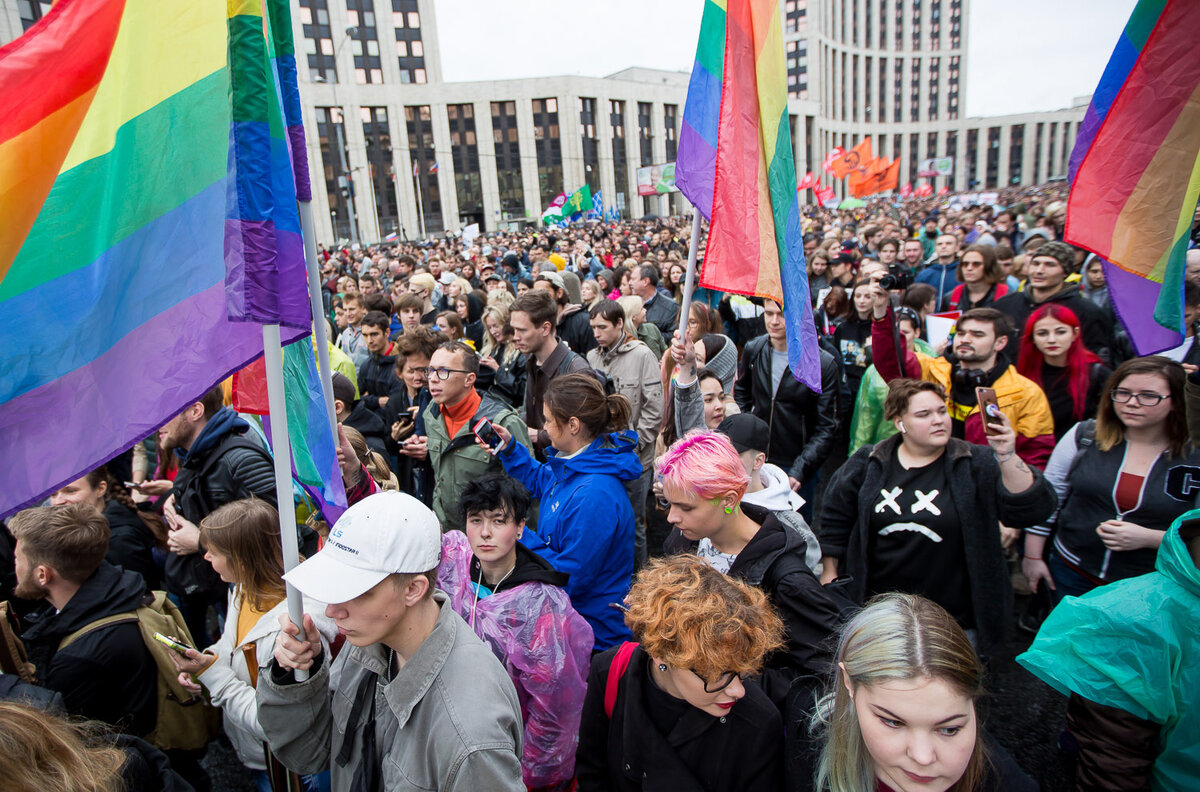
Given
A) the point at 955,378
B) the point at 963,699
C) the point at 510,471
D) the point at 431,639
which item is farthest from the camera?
the point at 955,378

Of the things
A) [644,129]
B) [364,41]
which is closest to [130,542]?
[364,41]

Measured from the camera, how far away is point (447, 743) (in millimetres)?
1634

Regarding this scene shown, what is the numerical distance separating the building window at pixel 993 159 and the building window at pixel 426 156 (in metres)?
79.4

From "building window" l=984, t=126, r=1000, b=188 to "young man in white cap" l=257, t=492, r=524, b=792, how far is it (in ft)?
375

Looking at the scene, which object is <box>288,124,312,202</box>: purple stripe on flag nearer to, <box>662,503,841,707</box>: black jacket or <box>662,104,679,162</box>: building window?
<box>662,503,841,707</box>: black jacket

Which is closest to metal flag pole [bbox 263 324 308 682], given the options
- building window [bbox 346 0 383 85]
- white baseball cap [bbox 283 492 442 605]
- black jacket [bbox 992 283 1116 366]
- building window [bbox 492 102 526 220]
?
white baseball cap [bbox 283 492 442 605]

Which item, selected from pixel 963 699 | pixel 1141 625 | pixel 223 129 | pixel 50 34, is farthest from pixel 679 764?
pixel 50 34

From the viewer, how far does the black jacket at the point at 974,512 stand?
2.77m

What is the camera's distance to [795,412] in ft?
15.0

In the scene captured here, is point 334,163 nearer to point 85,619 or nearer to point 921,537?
point 85,619

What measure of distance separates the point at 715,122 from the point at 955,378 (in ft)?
7.51

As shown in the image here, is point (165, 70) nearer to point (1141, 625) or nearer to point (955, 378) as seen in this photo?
point (1141, 625)

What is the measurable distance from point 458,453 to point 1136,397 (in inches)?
128

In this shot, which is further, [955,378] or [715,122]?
[955,378]
